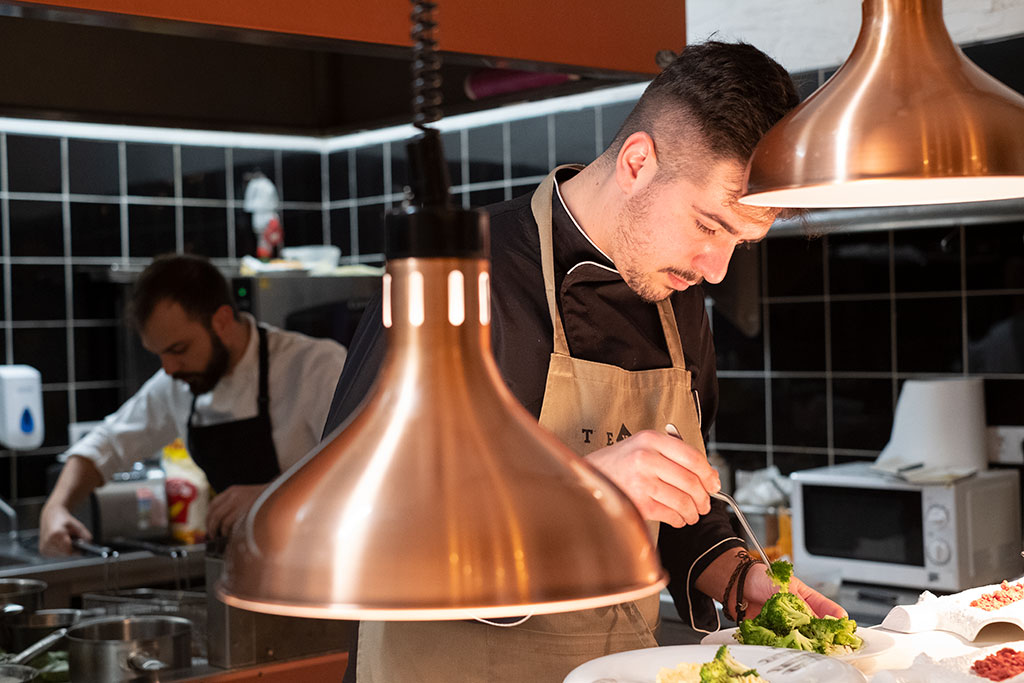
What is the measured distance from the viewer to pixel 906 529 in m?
3.25

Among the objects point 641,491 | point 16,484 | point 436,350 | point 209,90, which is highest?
point 209,90

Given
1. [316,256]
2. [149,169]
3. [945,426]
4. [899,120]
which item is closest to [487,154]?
[316,256]

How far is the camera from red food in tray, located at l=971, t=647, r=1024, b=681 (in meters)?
1.32

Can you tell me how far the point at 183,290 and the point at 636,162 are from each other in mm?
1875

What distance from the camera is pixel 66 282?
169 inches

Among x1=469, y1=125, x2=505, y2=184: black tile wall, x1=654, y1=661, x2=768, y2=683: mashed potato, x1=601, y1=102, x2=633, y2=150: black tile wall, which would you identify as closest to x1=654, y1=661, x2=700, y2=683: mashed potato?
x1=654, y1=661, x2=768, y2=683: mashed potato

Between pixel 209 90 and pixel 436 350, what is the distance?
4068mm

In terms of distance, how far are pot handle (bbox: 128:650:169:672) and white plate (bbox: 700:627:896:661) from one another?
121 cm

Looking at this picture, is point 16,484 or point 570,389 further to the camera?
point 16,484

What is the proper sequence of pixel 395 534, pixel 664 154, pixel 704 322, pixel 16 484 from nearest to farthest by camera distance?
1. pixel 395 534
2. pixel 664 154
3. pixel 704 322
4. pixel 16 484

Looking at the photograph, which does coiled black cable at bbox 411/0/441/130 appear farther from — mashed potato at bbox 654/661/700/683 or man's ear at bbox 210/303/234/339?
man's ear at bbox 210/303/234/339

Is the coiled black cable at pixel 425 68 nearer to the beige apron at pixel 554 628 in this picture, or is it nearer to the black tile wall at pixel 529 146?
the beige apron at pixel 554 628

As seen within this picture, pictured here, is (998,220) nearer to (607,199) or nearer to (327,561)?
(607,199)

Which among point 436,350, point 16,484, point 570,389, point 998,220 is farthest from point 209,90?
point 436,350
